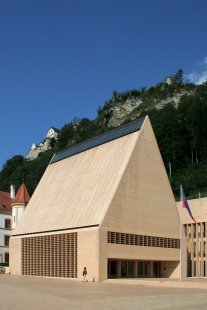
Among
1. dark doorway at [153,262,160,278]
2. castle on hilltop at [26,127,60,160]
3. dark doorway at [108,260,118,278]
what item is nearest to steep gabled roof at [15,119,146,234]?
dark doorway at [108,260,118,278]

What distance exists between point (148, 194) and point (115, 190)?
4.38 metres

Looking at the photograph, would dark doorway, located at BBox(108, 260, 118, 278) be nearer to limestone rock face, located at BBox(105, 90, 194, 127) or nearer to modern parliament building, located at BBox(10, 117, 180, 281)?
modern parliament building, located at BBox(10, 117, 180, 281)

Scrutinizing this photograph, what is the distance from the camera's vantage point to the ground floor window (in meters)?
38.0

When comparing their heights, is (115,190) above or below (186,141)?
below

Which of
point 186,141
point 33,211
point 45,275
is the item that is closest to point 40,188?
point 33,211

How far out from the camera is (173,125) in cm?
8200

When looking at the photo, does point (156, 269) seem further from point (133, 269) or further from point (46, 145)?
point (46, 145)

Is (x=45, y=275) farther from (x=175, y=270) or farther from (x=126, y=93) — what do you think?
(x=126, y=93)

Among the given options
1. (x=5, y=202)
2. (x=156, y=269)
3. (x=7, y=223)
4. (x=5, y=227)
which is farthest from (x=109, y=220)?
(x=5, y=202)

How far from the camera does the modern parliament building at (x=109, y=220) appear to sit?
3619 centimetres

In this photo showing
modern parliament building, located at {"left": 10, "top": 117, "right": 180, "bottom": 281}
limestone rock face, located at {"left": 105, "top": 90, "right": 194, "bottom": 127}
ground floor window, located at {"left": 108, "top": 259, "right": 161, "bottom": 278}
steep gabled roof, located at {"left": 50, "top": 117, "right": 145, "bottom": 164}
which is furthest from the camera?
limestone rock face, located at {"left": 105, "top": 90, "right": 194, "bottom": 127}

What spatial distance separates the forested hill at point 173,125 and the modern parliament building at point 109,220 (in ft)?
38.2

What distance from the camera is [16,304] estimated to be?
17812 mm

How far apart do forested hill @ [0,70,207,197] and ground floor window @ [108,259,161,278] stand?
488 inches
